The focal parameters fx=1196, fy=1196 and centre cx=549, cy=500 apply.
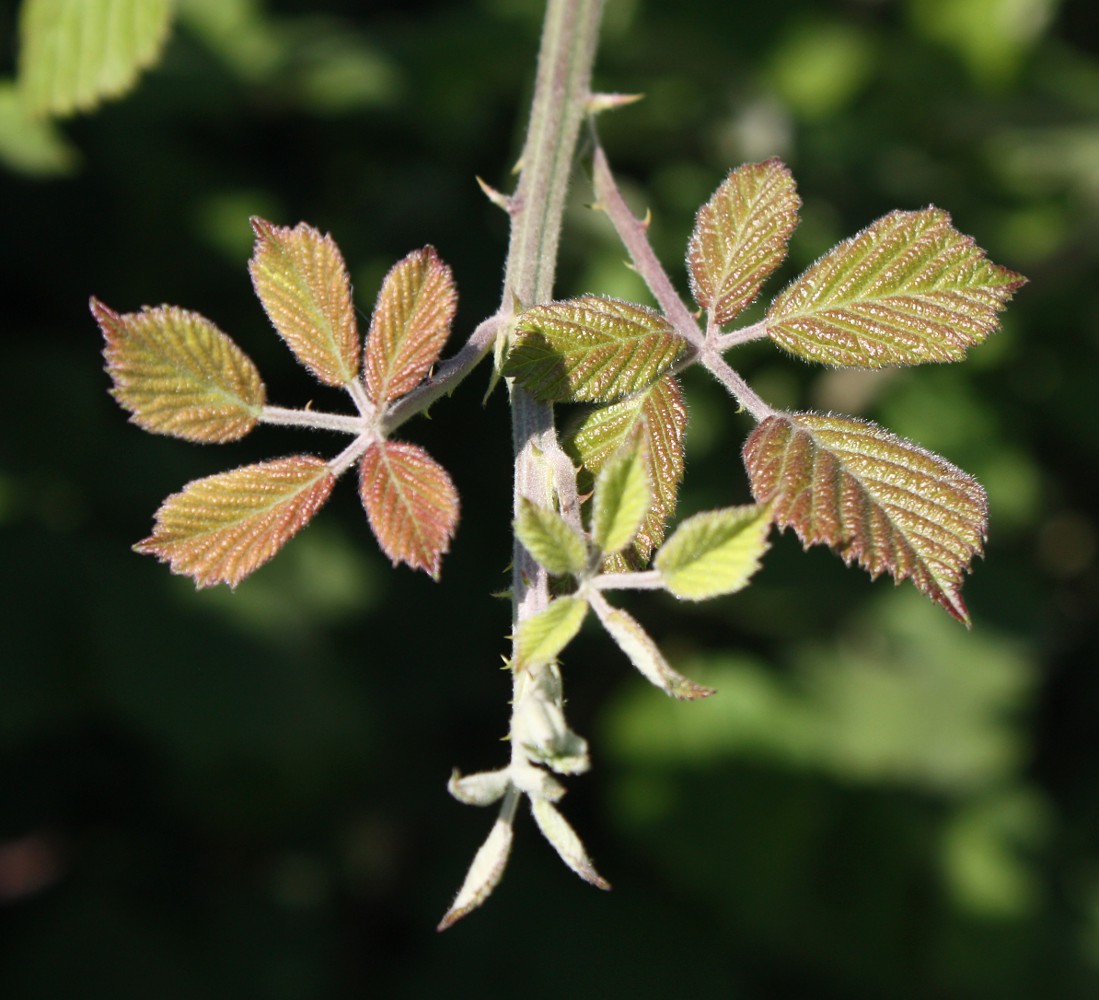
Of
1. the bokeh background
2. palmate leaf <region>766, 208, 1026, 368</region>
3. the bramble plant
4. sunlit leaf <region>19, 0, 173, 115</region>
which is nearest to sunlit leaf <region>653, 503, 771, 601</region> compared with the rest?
the bramble plant

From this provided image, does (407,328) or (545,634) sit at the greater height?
(407,328)

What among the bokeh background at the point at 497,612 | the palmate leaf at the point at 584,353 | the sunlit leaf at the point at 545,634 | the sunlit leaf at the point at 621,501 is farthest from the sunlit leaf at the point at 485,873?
the bokeh background at the point at 497,612

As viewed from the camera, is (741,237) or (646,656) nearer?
(646,656)

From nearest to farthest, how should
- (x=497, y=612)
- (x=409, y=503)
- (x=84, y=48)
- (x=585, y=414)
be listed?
(x=409, y=503), (x=585, y=414), (x=84, y=48), (x=497, y=612)

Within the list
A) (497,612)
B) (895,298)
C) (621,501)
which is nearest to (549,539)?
(621,501)

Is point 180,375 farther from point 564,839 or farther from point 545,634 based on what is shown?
point 564,839

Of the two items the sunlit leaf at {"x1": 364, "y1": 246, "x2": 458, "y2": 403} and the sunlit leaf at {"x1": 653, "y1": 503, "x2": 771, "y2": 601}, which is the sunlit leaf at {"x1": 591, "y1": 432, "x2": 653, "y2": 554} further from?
the sunlit leaf at {"x1": 364, "y1": 246, "x2": 458, "y2": 403}

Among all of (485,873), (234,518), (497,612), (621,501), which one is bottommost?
(497,612)

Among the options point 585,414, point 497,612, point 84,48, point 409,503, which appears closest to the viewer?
point 409,503
